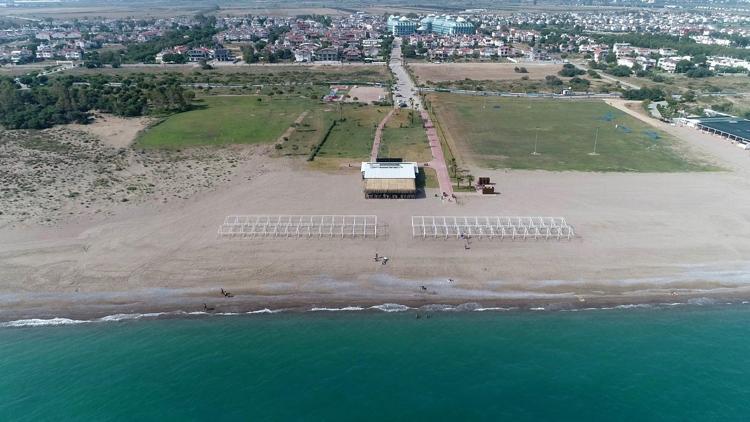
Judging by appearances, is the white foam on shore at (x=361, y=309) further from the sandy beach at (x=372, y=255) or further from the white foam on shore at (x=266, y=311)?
the sandy beach at (x=372, y=255)

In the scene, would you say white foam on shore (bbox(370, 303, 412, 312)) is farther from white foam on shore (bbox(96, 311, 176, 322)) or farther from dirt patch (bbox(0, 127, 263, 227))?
dirt patch (bbox(0, 127, 263, 227))

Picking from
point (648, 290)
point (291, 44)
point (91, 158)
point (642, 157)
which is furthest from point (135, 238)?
point (291, 44)

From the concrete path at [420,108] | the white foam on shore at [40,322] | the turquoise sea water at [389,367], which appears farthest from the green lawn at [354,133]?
the white foam on shore at [40,322]

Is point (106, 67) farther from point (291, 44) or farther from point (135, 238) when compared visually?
point (135, 238)

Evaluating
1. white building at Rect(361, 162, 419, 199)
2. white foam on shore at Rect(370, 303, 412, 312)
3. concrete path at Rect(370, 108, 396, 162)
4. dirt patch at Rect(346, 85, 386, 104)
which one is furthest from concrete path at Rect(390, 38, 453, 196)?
white foam on shore at Rect(370, 303, 412, 312)

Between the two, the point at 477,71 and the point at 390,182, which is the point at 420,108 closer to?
the point at 390,182
